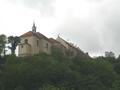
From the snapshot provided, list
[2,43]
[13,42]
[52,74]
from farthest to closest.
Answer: [13,42] → [2,43] → [52,74]

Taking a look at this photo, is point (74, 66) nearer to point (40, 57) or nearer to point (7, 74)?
point (40, 57)

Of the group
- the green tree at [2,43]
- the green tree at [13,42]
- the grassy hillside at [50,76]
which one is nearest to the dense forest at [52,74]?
the grassy hillside at [50,76]

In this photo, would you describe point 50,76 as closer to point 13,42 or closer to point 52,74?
point 52,74

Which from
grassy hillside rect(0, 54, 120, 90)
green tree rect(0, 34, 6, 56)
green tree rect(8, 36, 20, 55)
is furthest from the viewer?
green tree rect(8, 36, 20, 55)

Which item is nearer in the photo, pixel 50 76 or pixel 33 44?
pixel 50 76

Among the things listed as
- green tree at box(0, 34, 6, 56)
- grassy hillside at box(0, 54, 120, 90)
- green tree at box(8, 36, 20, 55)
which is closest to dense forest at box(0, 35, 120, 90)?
grassy hillside at box(0, 54, 120, 90)

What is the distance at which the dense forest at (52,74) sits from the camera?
73.1 meters

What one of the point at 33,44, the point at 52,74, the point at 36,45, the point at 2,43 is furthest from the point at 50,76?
the point at 36,45

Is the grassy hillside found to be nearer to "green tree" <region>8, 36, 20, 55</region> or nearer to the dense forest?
the dense forest

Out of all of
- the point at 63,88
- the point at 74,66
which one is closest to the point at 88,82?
the point at 63,88

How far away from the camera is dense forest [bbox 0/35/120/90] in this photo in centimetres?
7307

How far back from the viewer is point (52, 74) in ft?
248

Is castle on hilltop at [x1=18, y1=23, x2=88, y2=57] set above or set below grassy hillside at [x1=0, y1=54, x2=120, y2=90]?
above

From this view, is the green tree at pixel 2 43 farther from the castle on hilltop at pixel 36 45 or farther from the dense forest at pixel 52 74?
the castle on hilltop at pixel 36 45
